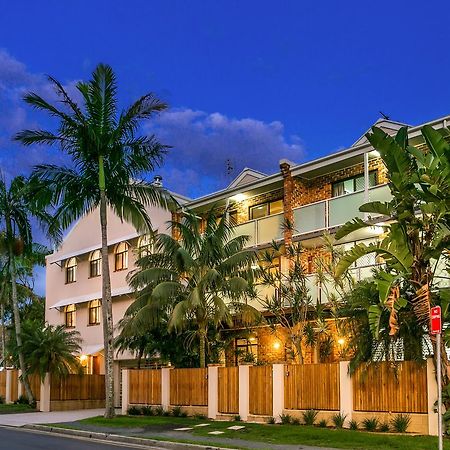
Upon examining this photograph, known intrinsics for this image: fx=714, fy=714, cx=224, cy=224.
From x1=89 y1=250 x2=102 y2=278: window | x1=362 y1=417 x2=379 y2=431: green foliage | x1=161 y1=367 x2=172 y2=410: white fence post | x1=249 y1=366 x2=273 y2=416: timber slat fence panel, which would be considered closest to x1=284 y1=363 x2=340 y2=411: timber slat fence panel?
x1=249 y1=366 x2=273 y2=416: timber slat fence panel

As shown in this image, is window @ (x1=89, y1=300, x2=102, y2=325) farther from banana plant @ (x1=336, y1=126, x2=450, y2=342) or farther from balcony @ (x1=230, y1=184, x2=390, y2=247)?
banana plant @ (x1=336, y1=126, x2=450, y2=342)

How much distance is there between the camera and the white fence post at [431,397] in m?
18.1

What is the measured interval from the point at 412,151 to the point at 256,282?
12664 mm

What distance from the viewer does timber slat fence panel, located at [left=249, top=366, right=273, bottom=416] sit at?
2308 cm

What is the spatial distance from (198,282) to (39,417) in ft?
28.5

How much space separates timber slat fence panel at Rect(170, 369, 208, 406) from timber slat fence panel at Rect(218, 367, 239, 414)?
1006 mm

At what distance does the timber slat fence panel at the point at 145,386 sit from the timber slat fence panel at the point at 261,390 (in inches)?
215

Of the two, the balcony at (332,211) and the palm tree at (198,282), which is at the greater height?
the balcony at (332,211)

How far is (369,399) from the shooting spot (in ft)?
65.5

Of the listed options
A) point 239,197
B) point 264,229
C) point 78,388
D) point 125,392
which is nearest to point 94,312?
point 78,388

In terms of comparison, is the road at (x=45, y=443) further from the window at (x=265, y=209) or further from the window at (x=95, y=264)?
the window at (x=95, y=264)

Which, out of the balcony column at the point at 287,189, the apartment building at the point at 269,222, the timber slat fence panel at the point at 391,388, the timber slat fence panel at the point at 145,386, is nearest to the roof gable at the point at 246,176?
the apartment building at the point at 269,222

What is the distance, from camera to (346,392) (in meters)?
20.6

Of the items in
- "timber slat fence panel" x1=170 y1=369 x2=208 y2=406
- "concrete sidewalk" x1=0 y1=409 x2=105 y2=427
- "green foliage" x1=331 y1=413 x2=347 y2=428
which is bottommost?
"concrete sidewalk" x1=0 y1=409 x2=105 y2=427
